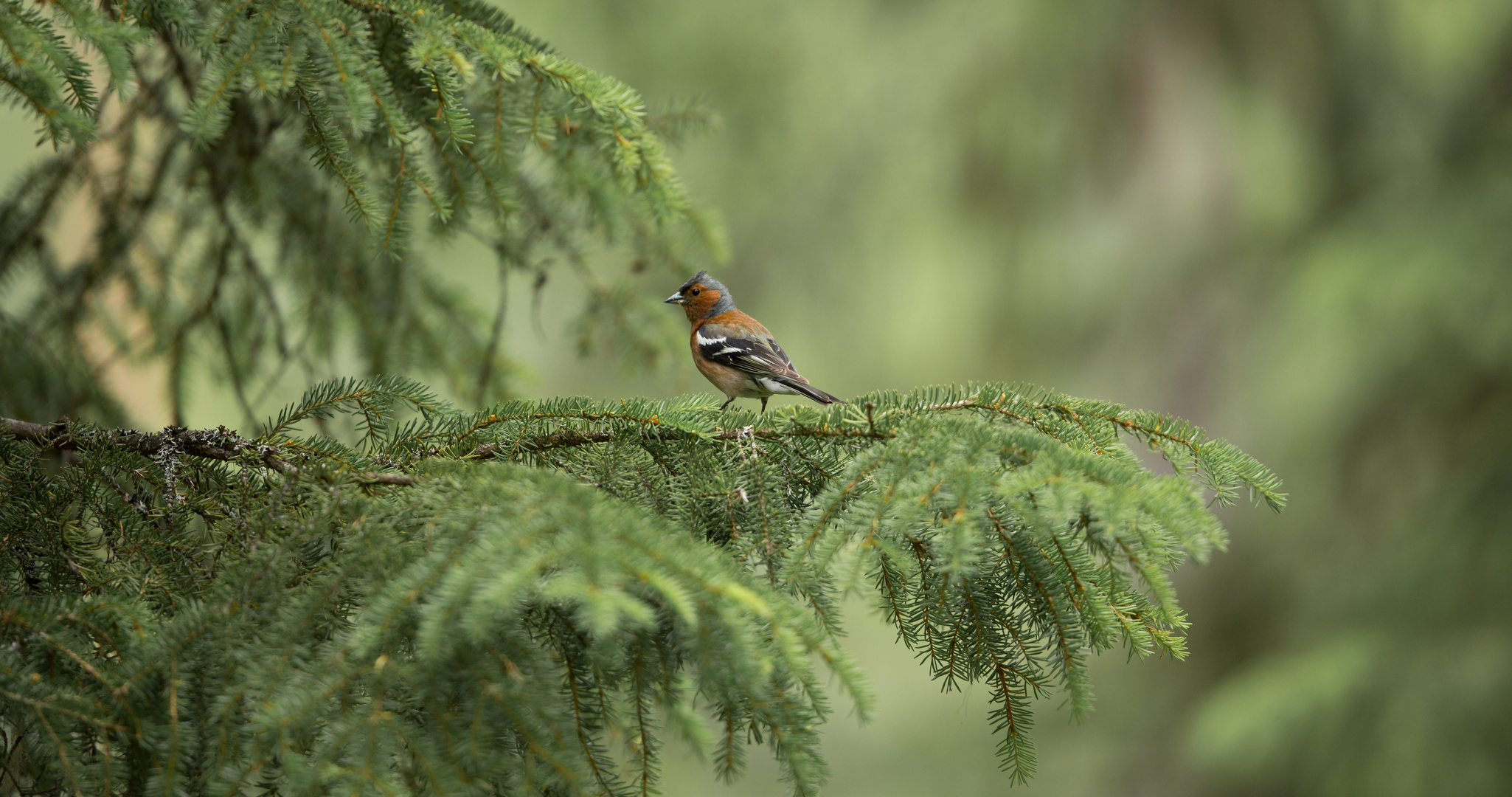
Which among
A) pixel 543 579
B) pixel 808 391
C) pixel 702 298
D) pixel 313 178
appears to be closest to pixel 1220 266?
pixel 702 298

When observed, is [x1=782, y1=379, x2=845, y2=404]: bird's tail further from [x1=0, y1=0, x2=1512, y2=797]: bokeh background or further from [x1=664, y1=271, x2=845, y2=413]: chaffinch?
[x1=0, y1=0, x2=1512, y2=797]: bokeh background

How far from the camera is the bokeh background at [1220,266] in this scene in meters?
5.24

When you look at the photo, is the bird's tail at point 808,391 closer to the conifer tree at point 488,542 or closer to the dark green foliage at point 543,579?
the conifer tree at point 488,542

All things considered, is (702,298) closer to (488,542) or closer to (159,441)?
(159,441)

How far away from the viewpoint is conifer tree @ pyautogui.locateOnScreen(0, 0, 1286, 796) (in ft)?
4.09

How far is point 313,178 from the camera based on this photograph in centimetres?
333

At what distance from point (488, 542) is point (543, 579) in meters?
0.09

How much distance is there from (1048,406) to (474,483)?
44.8 inches

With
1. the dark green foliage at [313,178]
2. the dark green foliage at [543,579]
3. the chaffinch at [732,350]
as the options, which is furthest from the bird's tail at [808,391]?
the dark green foliage at [543,579]

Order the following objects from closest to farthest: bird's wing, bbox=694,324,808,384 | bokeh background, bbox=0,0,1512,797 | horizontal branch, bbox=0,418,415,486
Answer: horizontal branch, bbox=0,418,415,486 → bird's wing, bbox=694,324,808,384 → bokeh background, bbox=0,0,1512,797

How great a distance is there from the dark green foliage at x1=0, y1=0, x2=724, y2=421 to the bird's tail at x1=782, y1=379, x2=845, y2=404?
21.7 inches

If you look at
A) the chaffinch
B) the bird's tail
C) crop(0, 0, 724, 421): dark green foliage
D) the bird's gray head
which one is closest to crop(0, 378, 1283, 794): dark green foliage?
crop(0, 0, 724, 421): dark green foliage

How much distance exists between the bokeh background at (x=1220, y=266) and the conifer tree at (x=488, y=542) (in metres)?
3.68

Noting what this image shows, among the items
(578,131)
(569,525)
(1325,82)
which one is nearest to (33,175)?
(578,131)
